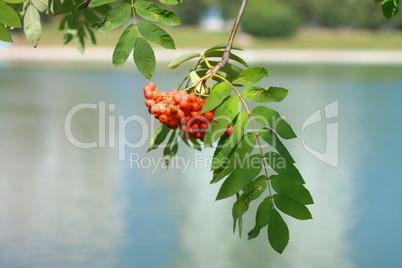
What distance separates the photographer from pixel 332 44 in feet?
183

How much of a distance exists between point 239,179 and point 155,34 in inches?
21.2

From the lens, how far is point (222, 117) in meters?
2.21

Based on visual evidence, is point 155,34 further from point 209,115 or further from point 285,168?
point 285,168

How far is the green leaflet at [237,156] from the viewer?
2.21 metres

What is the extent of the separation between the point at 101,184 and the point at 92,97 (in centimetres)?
1131

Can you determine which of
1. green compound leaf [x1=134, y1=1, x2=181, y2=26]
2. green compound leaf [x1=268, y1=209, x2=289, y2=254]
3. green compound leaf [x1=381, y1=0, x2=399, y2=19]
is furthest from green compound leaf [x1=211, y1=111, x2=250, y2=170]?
green compound leaf [x1=381, y1=0, x2=399, y2=19]

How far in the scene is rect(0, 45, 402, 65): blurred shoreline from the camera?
4491 centimetres

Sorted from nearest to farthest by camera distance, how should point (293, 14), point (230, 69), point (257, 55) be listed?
1. point (230, 69)
2. point (257, 55)
3. point (293, 14)

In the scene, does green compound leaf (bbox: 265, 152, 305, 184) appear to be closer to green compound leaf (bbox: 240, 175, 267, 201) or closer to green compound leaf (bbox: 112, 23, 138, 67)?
green compound leaf (bbox: 240, 175, 267, 201)

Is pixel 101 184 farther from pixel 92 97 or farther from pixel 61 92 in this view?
pixel 61 92

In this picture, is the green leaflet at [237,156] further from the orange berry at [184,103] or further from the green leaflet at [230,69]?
the green leaflet at [230,69]

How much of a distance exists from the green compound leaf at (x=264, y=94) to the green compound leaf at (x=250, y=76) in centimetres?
3

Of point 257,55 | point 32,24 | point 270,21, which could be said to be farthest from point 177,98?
point 270,21

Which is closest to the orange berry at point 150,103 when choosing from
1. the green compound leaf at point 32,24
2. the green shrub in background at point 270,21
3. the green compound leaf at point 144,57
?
the green compound leaf at point 144,57
